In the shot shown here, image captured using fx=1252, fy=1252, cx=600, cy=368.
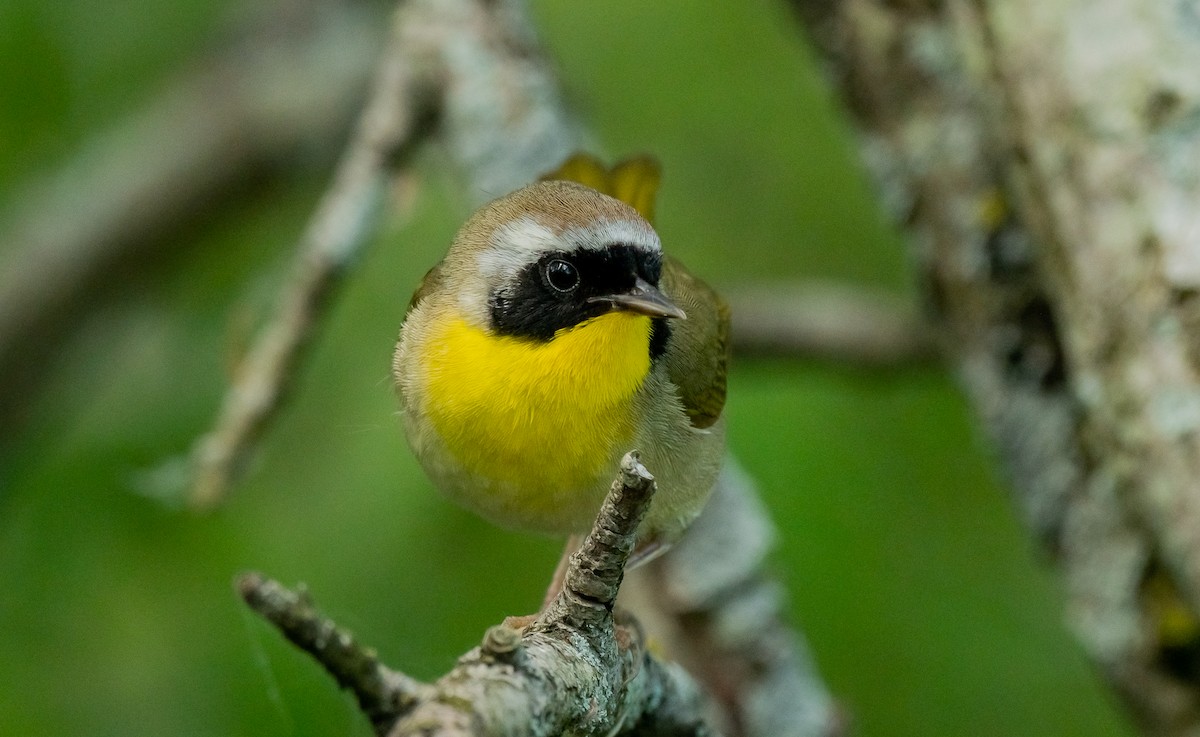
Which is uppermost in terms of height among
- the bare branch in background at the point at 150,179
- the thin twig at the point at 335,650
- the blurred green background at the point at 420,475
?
the bare branch in background at the point at 150,179

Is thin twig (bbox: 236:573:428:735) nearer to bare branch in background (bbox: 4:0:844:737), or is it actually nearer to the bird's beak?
the bird's beak

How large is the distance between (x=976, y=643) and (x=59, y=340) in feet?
14.0

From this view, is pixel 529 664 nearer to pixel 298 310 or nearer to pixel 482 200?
pixel 298 310

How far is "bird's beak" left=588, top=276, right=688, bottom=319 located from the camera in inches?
116

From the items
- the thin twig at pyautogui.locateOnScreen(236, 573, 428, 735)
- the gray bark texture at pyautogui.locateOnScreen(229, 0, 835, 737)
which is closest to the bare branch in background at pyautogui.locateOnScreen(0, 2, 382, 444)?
the gray bark texture at pyautogui.locateOnScreen(229, 0, 835, 737)

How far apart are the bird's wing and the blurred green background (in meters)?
1.01

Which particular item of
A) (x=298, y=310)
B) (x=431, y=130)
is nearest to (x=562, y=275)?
(x=298, y=310)

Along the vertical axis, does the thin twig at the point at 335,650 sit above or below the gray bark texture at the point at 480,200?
below

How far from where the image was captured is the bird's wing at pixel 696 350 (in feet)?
11.0

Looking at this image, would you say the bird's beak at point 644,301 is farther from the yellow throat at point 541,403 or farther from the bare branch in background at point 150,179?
the bare branch in background at point 150,179

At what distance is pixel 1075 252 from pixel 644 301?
1411mm

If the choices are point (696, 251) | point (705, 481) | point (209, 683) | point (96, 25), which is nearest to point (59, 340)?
point (96, 25)

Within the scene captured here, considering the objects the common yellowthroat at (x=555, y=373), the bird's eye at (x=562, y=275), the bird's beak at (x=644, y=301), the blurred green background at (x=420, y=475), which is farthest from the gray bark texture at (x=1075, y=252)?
the bird's eye at (x=562, y=275)

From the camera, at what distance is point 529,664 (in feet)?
5.93
